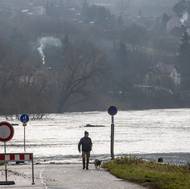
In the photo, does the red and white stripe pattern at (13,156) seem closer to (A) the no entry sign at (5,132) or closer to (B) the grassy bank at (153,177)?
(A) the no entry sign at (5,132)

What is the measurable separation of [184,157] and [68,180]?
22.2 m

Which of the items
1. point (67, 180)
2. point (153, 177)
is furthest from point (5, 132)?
point (153, 177)

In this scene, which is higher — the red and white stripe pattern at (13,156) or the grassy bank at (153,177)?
the red and white stripe pattern at (13,156)

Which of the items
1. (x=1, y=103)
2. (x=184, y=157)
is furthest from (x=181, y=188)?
(x=1, y=103)

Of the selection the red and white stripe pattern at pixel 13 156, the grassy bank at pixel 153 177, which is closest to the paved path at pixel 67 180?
the grassy bank at pixel 153 177

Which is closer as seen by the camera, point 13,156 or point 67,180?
point 13,156

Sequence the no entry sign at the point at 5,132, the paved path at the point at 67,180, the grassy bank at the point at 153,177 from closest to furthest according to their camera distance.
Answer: the grassy bank at the point at 153,177 < the paved path at the point at 67,180 < the no entry sign at the point at 5,132

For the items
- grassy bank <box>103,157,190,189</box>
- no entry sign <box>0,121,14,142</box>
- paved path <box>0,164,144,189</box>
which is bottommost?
paved path <box>0,164,144,189</box>

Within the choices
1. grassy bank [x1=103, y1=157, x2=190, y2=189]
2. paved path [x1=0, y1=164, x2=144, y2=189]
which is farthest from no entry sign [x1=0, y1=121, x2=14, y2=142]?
grassy bank [x1=103, y1=157, x2=190, y2=189]

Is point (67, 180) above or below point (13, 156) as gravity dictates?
below

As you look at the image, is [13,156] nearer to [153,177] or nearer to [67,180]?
[67,180]

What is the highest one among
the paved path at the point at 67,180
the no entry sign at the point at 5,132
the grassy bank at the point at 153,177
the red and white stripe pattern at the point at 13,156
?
the no entry sign at the point at 5,132

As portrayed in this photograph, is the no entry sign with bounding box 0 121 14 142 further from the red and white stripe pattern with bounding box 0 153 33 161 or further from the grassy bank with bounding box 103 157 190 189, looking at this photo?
the grassy bank with bounding box 103 157 190 189

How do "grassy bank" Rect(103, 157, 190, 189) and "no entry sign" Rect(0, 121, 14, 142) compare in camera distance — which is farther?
"no entry sign" Rect(0, 121, 14, 142)
